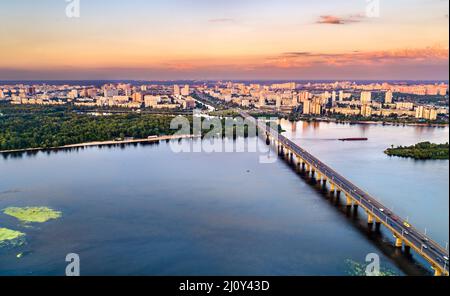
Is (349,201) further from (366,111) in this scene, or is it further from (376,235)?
(366,111)

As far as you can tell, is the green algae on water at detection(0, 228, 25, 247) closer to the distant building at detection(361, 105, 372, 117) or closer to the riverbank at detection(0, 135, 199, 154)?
the riverbank at detection(0, 135, 199, 154)

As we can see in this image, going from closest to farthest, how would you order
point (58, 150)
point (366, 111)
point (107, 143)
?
point (58, 150)
point (107, 143)
point (366, 111)

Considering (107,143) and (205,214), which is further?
(107,143)

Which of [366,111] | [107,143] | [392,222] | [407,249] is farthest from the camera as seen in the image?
[366,111]

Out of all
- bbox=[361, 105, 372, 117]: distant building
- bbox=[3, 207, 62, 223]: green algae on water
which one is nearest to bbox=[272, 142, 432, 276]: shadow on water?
bbox=[3, 207, 62, 223]: green algae on water

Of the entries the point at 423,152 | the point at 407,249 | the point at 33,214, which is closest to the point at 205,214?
the point at 33,214

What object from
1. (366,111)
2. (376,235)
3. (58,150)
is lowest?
(376,235)
